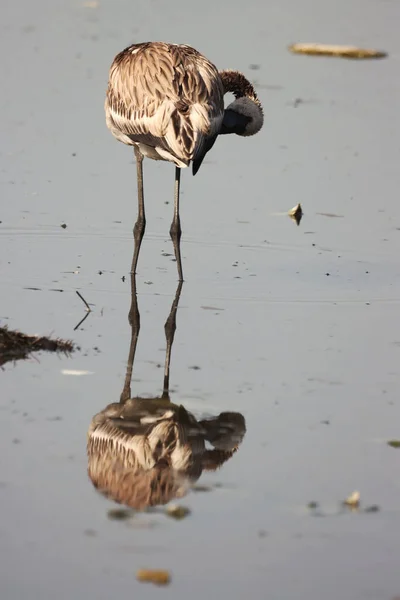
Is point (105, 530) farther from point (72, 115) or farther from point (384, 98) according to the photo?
point (384, 98)

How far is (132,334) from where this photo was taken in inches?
340

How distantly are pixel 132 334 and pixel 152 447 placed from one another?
6.85ft

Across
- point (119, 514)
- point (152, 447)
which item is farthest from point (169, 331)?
point (119, 514)

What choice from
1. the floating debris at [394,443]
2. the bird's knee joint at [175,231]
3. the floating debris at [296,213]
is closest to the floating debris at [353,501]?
the floating debris at [394,443]

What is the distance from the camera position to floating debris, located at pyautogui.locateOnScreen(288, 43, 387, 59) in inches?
730

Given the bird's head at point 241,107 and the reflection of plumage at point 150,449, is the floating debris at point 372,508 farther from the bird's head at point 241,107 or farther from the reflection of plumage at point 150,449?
the bird's head at point 241,107

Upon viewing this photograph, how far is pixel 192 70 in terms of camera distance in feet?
33.2

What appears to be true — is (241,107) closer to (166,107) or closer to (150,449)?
(166,107)

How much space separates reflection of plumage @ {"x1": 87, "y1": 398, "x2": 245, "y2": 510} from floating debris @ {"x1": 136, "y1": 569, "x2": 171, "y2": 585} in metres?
0.65

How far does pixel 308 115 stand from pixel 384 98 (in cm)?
139

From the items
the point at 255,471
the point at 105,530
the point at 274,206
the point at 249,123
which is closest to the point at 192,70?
the point at 249,123

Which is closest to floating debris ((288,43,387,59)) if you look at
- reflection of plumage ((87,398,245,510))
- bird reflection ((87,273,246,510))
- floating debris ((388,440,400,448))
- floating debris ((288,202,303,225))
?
floating debris ((288,202,303,225))

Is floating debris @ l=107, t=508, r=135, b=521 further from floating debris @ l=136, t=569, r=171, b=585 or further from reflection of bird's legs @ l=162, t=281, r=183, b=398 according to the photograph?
reflection of bird's legs @ l=162, t=281, r=183, b=398

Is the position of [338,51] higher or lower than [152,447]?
higher
